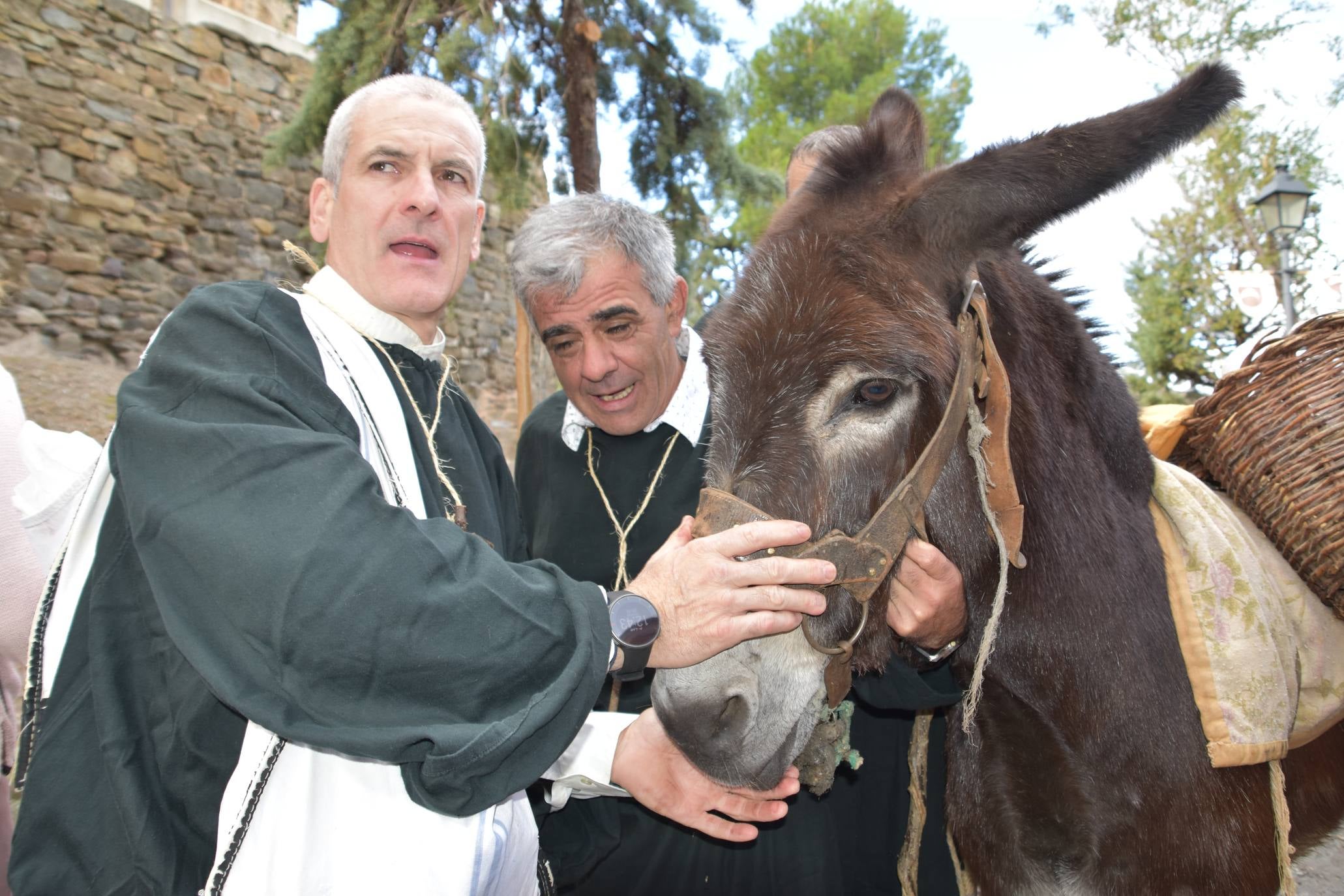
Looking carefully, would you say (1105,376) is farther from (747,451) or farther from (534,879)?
(534,879)

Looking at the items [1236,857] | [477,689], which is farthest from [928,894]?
[477,689]

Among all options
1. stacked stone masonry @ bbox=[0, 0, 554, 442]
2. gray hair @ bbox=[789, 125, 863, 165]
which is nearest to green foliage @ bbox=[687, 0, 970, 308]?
stacked stone masonry @ bbox=[0, 0, 554, 442]

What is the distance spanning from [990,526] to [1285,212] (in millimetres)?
8895

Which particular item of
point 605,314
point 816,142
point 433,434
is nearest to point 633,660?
point 433,434

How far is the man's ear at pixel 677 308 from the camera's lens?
3.04 meters

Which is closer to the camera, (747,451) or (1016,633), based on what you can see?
(747,451)

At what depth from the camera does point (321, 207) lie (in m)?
2.23

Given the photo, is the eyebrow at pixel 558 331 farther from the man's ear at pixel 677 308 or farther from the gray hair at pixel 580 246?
the man's ear at pixel 677 308

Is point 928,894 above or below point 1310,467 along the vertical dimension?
below

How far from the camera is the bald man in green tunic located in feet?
8.00

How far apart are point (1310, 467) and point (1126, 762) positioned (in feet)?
3.14

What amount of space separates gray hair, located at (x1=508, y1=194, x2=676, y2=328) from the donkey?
984 millimetres

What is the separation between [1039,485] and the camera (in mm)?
1849

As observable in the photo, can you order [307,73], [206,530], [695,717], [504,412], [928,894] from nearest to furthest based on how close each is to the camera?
1. [206,530]
2. [695,717]
3. [928,894]
4. [307,73]
5. [504,412]
